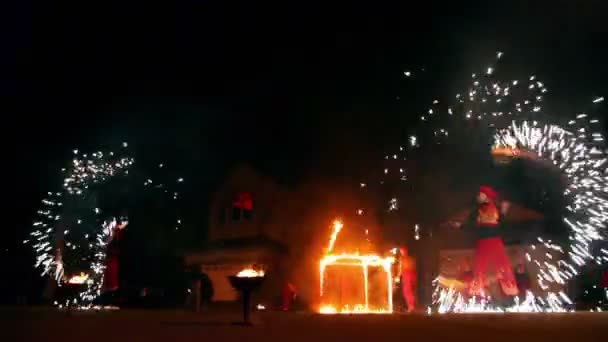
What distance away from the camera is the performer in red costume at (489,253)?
1694 centimetres

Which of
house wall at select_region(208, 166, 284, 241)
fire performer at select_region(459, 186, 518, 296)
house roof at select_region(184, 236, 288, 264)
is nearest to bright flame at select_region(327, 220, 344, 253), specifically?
fire performer at select_region(459, 186, 518, 296)

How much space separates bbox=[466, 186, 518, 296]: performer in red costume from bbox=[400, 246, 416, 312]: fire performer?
5.71 feet

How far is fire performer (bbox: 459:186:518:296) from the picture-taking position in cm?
1694

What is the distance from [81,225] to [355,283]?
10.7 meters

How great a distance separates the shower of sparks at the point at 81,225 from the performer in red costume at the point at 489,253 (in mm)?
12531

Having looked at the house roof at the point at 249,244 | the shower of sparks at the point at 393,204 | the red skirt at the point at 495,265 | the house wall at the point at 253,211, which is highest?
the house wall at the point at 253,211

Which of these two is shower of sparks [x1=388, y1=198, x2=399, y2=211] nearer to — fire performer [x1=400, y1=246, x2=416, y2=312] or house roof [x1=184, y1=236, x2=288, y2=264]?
fire performer [x1=400, y1=246, x2=416, y2=312]

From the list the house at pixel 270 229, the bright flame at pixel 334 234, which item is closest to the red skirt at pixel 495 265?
the bright flame at pixel 334 234

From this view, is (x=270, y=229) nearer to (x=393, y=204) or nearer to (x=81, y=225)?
(x=81, y=225)

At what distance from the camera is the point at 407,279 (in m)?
18.1

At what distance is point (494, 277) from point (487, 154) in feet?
16.5

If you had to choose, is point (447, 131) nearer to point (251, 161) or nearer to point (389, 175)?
point (389, 175)

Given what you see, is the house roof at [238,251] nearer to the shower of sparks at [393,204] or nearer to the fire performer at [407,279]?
the shower of sparks at [393,204]

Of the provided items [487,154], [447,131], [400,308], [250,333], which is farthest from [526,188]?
[250,333]
